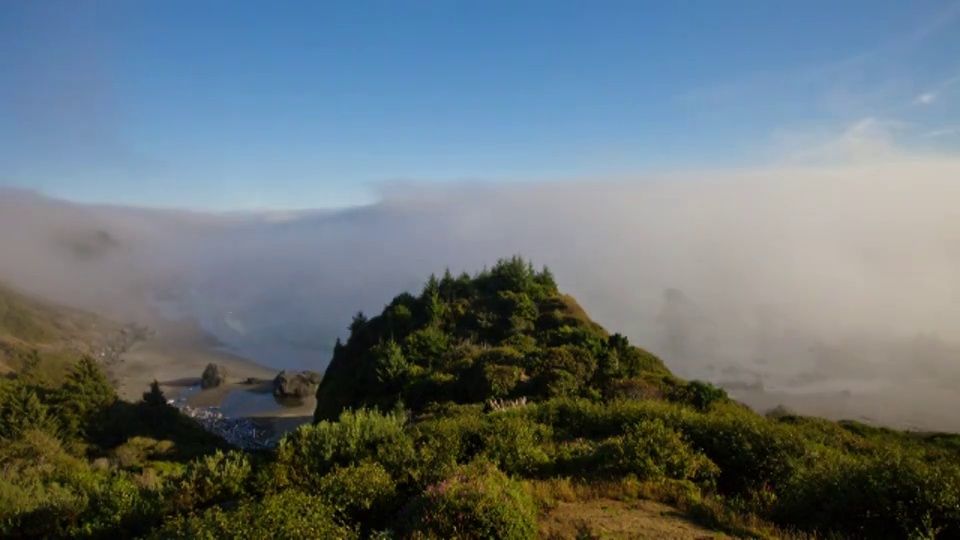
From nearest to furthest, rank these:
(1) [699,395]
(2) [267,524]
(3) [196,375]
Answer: (2) [267,524], (1) [699,395], (3) [196,375]

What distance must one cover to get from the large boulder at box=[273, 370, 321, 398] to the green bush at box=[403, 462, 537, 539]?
225ft

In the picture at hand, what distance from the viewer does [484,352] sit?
27578mm

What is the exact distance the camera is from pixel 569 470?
9.37m

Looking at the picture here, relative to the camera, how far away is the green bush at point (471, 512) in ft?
19.0

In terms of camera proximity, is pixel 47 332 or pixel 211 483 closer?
pixel 211 483

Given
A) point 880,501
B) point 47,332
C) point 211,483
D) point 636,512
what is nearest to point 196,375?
point 47,332

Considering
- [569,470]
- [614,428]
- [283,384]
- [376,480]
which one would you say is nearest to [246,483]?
[376,480]

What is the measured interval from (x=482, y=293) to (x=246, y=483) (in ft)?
106

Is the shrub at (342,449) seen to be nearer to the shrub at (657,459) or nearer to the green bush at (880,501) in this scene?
the shrub at (657,459)

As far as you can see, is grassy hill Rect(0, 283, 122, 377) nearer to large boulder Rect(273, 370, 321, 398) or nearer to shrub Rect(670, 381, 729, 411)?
large boulder Rect(273, 370, 321, 398)

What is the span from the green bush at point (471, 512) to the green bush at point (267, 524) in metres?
0.86

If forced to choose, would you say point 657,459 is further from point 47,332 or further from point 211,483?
point 47,332

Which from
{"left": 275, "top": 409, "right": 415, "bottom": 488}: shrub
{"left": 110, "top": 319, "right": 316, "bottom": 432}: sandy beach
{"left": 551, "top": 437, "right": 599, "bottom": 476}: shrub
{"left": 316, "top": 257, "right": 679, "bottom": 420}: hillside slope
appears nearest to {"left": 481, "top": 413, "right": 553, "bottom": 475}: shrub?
{"left": 551, "top": 437, "right": 599, "bottom": 476}: shrub

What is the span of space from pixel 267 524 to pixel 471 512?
86.8 inches
